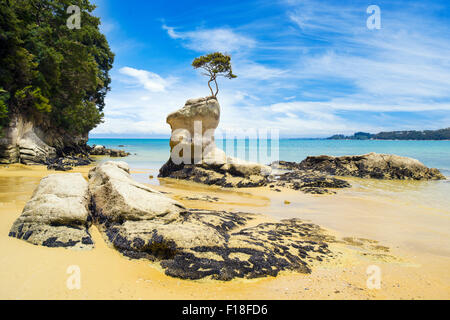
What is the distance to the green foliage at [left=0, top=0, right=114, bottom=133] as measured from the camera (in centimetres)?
1533

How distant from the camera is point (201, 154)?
16359 millimetres

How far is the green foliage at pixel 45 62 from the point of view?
1533 cm

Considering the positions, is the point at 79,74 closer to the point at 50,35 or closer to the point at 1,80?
the point at 50,35

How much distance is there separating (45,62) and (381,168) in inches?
1046

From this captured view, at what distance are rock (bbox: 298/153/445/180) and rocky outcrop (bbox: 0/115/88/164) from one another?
2341cm

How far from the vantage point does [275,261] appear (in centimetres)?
417

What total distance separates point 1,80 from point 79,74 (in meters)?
6.33

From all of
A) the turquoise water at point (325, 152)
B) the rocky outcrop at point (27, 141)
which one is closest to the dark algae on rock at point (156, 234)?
the rocky outcrop at point (27, 141)

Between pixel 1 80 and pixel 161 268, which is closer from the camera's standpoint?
pixel 161 268

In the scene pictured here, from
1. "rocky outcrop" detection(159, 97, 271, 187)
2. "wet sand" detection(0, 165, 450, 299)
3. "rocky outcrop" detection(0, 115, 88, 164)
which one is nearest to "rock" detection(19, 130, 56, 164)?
"rocky outcrop" detection(0, 115, 88, 164)

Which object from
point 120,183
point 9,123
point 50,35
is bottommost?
point 120,183

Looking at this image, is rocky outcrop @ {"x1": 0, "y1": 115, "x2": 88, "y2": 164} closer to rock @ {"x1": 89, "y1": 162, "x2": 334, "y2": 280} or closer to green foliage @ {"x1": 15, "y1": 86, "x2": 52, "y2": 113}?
green foliage @ {"x1": 15, "y1": 86, "x2": 52, "y2": 113}
